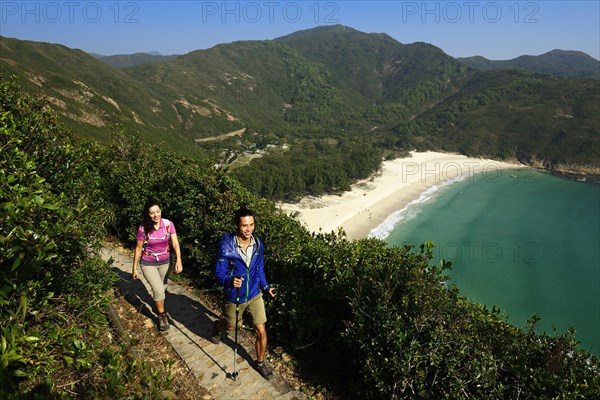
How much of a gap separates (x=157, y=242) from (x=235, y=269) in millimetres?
1857

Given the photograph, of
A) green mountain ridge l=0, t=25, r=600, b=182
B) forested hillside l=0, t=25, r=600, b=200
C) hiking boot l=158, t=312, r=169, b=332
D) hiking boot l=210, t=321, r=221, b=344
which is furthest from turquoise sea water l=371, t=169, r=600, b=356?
green mountain ridge l=0, t=25, r=600, b=182

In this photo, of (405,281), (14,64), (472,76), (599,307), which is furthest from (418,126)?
(405,281)

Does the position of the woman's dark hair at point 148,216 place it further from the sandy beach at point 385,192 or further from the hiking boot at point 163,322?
the sandy beach at point 385,192

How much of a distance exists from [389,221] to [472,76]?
18660 centimetres

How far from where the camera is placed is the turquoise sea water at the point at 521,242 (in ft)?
108

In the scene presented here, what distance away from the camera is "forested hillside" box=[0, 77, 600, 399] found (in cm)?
261

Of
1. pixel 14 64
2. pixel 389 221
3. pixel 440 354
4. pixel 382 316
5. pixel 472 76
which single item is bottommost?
pixel 389 221

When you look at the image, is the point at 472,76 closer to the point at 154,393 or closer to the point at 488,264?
the point at 488,264

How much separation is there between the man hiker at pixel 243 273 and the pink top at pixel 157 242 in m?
1.63

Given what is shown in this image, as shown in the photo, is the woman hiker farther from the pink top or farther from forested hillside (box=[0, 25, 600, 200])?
forested hillside (box=[0, 25, 600, 200])

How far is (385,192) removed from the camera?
67750mm

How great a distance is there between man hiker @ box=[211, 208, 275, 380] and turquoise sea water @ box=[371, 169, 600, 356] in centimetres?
1820

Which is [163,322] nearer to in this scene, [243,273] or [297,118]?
[243,273]

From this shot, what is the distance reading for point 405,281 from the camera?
17.5 feet
